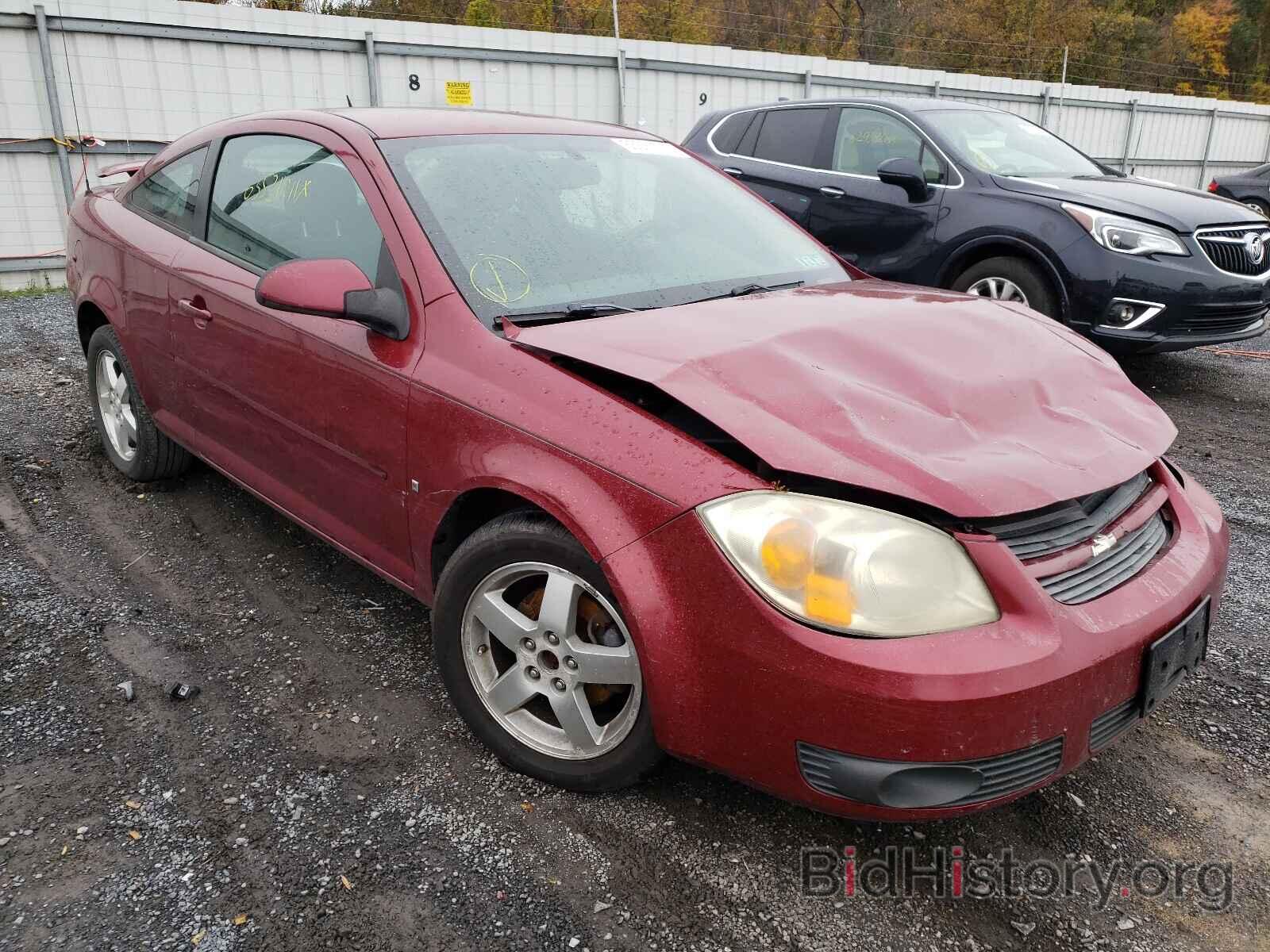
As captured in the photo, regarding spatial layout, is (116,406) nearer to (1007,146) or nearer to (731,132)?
(731,132)

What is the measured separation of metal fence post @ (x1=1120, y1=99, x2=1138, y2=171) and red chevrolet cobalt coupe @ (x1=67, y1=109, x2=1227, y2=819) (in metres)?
19.8

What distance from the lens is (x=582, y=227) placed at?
2766mm

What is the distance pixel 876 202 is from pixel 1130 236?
1.58 m

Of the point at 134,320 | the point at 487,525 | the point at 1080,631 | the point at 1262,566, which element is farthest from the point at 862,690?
the point at 134,320

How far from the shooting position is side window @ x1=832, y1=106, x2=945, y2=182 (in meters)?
6.26

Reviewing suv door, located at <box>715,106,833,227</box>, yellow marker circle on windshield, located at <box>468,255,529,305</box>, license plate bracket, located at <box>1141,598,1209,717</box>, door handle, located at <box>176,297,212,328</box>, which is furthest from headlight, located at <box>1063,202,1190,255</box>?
door handle, located at <box>176,297,212,328</box>

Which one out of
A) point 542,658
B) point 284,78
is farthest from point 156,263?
point 284,78

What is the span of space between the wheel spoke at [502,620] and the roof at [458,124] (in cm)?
146

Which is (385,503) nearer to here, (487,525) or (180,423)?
(487,525)

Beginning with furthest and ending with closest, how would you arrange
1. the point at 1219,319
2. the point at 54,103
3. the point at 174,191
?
1. the point at 54,103
2. the point at 1219,319
3. the point at 174,191

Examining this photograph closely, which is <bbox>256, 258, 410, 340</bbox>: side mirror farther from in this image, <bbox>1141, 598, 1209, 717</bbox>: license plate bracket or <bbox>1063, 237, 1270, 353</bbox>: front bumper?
<bbox>1063, 237, 1270, 353</bbox>: front bumper

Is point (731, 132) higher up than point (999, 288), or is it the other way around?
point (731, 132)

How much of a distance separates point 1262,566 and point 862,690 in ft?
8.72

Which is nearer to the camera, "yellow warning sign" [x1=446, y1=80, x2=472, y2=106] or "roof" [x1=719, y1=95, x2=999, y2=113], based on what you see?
"roof" [x1=719, y1=95, x2=999, y2=113]
